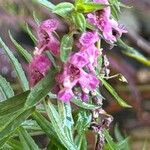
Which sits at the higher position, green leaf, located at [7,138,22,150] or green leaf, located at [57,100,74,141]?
green leaf, located at [57,100,74,141]

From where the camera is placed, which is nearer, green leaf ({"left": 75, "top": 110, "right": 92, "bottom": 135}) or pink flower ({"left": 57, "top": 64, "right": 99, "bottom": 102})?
pink flower ({"left": 57, "top": 64, "right": 99, "bottom": 102})

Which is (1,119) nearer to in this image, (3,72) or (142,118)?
(3,72)

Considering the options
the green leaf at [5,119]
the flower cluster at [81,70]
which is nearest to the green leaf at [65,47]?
the flower cluster at [81,70]

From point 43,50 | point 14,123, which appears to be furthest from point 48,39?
point 14,123

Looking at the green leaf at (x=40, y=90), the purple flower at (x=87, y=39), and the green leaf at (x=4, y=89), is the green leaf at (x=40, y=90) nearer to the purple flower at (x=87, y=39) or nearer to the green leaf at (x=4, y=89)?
the purple flower at (x=87, y=39)

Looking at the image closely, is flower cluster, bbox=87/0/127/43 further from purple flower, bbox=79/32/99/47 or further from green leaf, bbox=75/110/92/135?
green leaf, bbox=75/110/92/135

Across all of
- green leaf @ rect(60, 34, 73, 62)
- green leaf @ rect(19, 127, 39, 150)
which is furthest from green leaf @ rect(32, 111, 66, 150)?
green leaf @ rect(60, 34, 73, 62)
